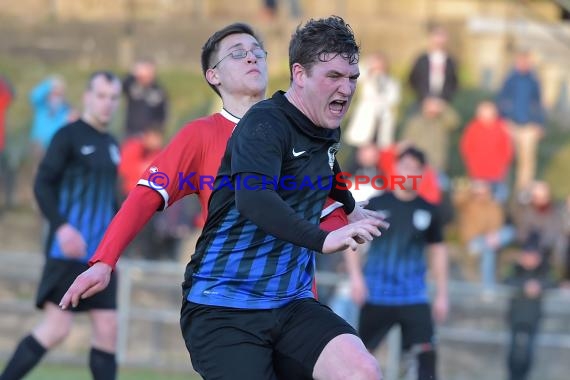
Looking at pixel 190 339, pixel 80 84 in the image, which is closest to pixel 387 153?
pixel 80 84

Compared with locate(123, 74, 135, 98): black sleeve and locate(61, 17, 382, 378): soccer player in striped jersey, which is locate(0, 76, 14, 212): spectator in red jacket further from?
locate(61, 17, 382, 378): soccer player in striped jersey

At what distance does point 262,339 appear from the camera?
4.52m

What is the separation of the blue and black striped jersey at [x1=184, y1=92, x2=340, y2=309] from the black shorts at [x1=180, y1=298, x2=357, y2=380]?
5cm

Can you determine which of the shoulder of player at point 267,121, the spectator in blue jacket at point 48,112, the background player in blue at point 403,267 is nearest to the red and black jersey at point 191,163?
the shoulder of player at point 267,121

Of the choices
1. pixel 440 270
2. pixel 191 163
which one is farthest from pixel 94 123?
pixel 440 270

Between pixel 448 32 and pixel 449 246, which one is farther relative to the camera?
pixel 448 32

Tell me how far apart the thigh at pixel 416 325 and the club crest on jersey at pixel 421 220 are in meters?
0.58

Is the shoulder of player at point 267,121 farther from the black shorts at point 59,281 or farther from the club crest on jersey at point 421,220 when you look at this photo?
the club crest on jersey at point 421,220

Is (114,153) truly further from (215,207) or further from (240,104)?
(215,207)

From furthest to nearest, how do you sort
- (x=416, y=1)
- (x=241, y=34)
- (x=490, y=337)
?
(x=416, y=1) → (x=490, y=337) → (x=241, y=34)

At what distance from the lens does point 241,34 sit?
568 cm

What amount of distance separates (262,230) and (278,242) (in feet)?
0.52

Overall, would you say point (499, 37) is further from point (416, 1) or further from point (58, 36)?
point (58, 36)

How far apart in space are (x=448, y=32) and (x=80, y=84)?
17.2 ft
